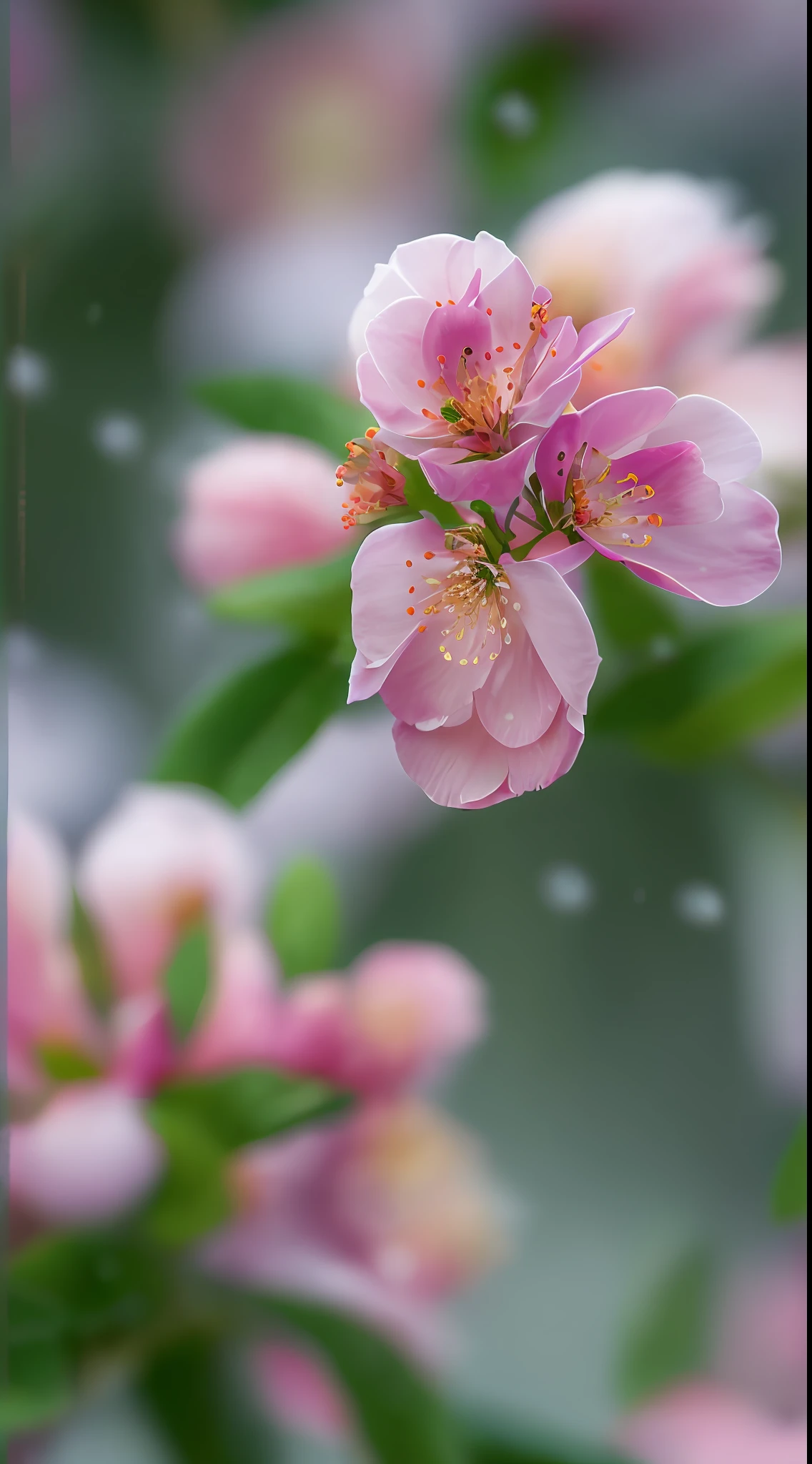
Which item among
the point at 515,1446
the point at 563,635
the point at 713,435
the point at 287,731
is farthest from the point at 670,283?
the point at 515,1446

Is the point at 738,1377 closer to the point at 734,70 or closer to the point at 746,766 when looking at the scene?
the point at 746,766

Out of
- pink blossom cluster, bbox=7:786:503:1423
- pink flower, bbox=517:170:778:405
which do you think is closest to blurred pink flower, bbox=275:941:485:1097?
pink blossom cluster, bbox=7:786:503:1423

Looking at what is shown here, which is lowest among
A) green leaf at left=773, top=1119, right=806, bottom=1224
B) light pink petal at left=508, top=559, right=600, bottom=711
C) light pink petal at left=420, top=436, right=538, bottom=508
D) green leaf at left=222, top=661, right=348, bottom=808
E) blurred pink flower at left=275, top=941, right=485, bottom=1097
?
green leaf at left=773, top=1119, right=806, bottom=1224

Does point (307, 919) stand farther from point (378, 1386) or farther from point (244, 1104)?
point (378, 1386)

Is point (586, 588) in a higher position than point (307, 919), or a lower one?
higher

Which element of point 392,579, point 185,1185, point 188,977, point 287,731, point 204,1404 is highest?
point 392,579

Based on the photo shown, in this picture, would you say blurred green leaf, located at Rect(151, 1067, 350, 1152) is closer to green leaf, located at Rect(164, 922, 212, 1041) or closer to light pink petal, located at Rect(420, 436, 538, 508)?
green leaf, located at Rect(164, 922, 212, 1041)

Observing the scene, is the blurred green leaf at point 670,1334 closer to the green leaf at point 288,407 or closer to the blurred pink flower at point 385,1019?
the blurred pink flower at point 385,1019
